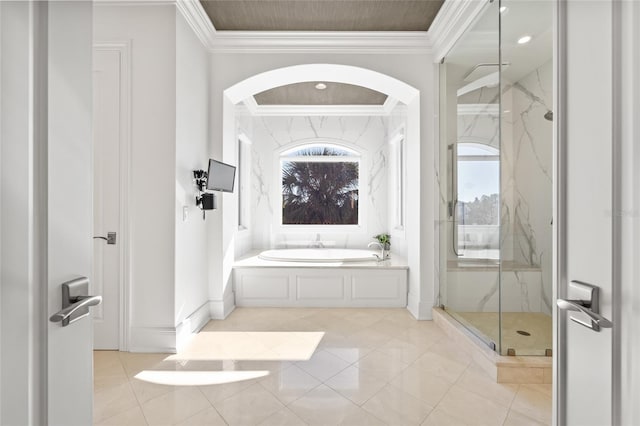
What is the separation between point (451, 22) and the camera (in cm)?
294

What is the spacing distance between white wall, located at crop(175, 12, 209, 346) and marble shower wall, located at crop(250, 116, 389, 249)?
207 cm

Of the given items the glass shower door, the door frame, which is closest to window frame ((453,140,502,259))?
the glass shower door

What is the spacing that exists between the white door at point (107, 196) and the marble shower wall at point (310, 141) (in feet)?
9.19

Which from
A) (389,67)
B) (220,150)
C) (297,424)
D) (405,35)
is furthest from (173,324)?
(405,35)

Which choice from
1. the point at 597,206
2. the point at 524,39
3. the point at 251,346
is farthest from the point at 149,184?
Answer: the point at 524,39

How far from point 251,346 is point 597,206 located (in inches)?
103

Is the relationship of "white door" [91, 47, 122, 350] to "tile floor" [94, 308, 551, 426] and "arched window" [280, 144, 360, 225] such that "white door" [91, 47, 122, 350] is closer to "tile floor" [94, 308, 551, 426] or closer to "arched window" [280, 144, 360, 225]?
"tile floor" [94, 308, 551, 426]

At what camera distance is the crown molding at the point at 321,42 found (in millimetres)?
3285

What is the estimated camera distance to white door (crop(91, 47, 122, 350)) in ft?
8.52

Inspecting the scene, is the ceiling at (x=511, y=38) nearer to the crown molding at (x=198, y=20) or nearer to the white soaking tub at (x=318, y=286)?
the white soaking tub at (x=318, y=286)

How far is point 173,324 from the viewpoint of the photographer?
2.64 metres

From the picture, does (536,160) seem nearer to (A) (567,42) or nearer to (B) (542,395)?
(B) (542,395)

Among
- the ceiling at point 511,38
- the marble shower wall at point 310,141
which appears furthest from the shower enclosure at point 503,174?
the marble shower wall at point 310,141

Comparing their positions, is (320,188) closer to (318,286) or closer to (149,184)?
(318,286)
